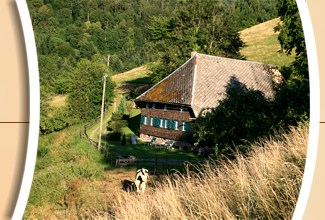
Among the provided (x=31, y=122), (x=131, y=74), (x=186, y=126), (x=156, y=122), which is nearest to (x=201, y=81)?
(x=186, y=126)

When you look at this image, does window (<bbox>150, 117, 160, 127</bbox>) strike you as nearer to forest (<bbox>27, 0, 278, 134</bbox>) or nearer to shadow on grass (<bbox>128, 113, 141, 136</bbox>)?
shadow on grass (<bbox>128, 113, 141, 136</bbox>)

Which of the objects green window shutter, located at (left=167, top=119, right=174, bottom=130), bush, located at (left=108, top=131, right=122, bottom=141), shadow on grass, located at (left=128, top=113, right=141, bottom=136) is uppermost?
green window shutter, located at (left=167, top=119, right=174, bottom=130)

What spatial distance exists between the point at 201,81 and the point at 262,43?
8.24 metres

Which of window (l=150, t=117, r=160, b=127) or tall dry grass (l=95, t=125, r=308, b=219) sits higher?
tall dry grass (l=95, t=125, r=308, b=219)

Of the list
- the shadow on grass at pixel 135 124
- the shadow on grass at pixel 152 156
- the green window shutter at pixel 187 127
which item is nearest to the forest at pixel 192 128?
the shadow on grass at pixel 152 156

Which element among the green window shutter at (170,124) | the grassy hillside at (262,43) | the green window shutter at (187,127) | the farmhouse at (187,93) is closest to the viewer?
the farmhouse at (187,93)

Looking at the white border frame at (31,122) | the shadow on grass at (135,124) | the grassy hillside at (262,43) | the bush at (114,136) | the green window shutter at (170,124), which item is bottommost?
the bush at (114,136)

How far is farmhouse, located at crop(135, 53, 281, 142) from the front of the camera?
553 inches

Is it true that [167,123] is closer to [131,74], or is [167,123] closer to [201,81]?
[201,81]

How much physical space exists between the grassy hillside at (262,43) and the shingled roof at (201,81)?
8.25 feet

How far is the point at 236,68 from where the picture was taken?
1446cm

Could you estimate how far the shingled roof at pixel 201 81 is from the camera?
13.7 metres

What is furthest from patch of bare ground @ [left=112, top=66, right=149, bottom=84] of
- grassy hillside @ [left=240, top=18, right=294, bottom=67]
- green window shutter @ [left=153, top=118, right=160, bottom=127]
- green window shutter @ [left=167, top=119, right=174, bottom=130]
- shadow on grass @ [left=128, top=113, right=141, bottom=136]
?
green window shutter @ [left=167, top=119, right=174, bottom=130]

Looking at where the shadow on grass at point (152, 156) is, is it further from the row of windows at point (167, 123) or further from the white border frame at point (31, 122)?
the white border frame at point (31, 122)
